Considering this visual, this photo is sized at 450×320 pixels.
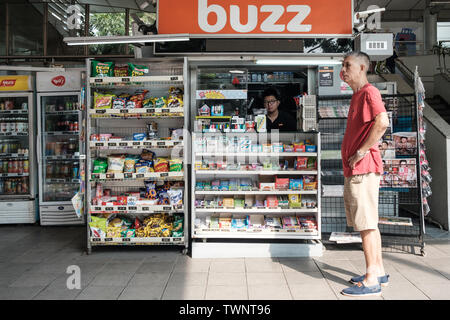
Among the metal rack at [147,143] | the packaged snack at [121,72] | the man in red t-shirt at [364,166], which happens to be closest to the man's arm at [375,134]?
the man in red t-shirt at [364,166]

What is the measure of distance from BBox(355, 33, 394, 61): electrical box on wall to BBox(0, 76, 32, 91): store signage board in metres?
5.36

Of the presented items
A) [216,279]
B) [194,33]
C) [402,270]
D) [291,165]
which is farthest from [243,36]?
[402,270]

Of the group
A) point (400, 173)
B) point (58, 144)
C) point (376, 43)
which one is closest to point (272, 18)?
point (376, 43)

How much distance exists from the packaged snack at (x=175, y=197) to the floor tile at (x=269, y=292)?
1466mm

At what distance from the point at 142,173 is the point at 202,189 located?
2.55 ft

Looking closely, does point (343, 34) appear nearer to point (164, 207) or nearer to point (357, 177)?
point (357, 177)

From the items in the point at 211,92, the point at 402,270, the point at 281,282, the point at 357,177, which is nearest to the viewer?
the point at 357,177

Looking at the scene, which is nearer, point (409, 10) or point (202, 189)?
point (202, 189)

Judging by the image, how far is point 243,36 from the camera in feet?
14.5

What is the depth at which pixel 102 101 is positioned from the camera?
4.36 metres

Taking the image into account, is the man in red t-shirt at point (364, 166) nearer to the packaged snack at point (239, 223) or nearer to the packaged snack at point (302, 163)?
the packaged snack at point (302, 163)

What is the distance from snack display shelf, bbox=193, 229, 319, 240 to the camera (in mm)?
4234

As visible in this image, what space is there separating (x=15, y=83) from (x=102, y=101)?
2666mm

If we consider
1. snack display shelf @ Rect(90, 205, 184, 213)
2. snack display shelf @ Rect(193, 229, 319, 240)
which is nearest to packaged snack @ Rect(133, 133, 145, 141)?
snack display shelf @ Rect(90, 205, 184, 213)
